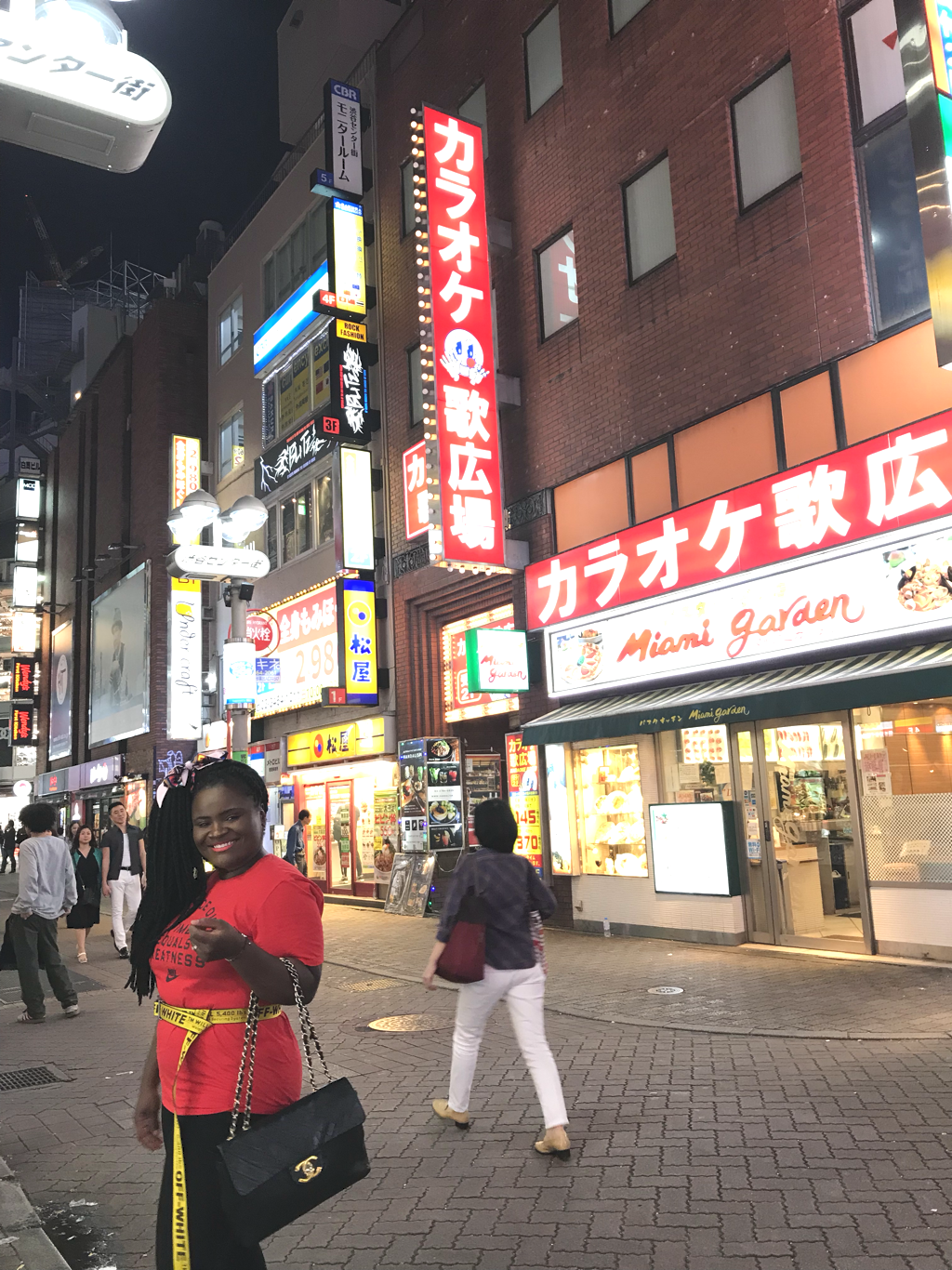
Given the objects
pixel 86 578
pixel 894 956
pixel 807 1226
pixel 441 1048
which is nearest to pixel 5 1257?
pixel 807 1226

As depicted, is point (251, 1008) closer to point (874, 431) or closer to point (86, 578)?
point (874, 431)

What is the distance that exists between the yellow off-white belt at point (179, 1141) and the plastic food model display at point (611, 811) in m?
11.1

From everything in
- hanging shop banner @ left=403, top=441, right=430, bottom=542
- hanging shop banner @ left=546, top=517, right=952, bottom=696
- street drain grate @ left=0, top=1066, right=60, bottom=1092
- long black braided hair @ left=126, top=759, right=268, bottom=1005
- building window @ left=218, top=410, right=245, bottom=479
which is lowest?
street drain grate @ left=0, top=1066, right=60, bottom=1092

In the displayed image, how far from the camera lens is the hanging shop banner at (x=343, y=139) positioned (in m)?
20.2

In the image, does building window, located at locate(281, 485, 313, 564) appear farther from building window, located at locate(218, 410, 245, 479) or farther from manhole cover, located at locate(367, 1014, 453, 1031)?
manhole cover, located at locate(367, 1014, 453, 1031)

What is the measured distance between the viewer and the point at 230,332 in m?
28.9

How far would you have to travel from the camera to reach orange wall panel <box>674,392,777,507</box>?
12.2m

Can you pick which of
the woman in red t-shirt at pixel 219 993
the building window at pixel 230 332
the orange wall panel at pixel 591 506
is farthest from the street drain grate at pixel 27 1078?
the building window at pixel 230 332

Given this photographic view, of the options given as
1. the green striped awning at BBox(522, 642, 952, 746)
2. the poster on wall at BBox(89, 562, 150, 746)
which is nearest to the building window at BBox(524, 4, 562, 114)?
the green striped awning at BBox(522, 642, 952, 746)

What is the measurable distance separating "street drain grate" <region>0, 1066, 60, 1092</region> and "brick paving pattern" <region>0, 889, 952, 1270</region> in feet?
0.63

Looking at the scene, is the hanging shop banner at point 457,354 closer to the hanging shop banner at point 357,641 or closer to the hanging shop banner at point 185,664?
the hanging shop banner at point 357,641

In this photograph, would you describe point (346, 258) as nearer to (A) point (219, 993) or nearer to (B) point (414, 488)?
(B) point (414, 488)

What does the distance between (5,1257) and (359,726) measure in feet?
52.5

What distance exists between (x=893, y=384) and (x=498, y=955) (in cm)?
788
